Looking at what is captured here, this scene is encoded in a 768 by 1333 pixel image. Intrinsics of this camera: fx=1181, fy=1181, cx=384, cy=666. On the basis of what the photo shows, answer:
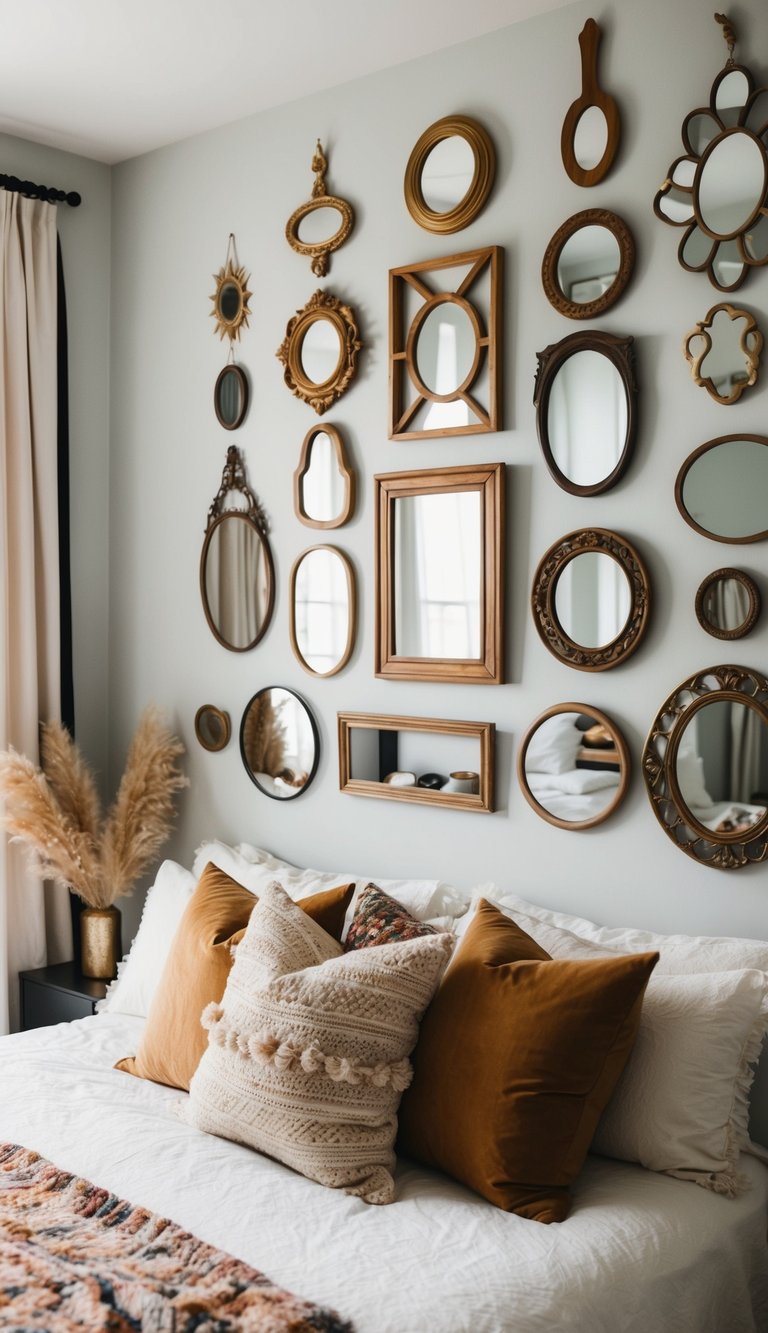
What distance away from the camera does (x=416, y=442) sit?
2822 millimetres

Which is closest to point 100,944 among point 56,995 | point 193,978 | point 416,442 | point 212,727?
point 56,995

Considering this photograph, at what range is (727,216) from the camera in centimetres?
229

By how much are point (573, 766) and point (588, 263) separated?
1066 mm

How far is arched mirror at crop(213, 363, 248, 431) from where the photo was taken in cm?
321

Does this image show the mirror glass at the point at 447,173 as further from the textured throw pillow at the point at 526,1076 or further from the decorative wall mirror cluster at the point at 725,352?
the textured throw pillow at the point at 526,1076

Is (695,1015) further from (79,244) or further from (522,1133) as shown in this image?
(79,244)

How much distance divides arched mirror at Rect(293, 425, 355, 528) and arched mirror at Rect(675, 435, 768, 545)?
913mm

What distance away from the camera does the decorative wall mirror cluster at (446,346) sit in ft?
8.68

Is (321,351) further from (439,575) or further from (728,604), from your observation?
(728,604)

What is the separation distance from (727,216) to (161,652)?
1979 mm

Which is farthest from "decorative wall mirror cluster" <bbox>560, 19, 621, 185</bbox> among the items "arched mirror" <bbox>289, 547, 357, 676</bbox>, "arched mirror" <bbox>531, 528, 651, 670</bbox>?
"arched mirror" <bbox>289, 547, 357, 676</bbox>

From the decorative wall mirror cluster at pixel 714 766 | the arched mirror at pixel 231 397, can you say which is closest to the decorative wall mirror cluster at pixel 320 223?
the arched mirror at pixel 231 397

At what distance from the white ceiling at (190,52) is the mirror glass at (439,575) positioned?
1.05 m

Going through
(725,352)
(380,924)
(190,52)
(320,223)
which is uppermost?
(190,52)
